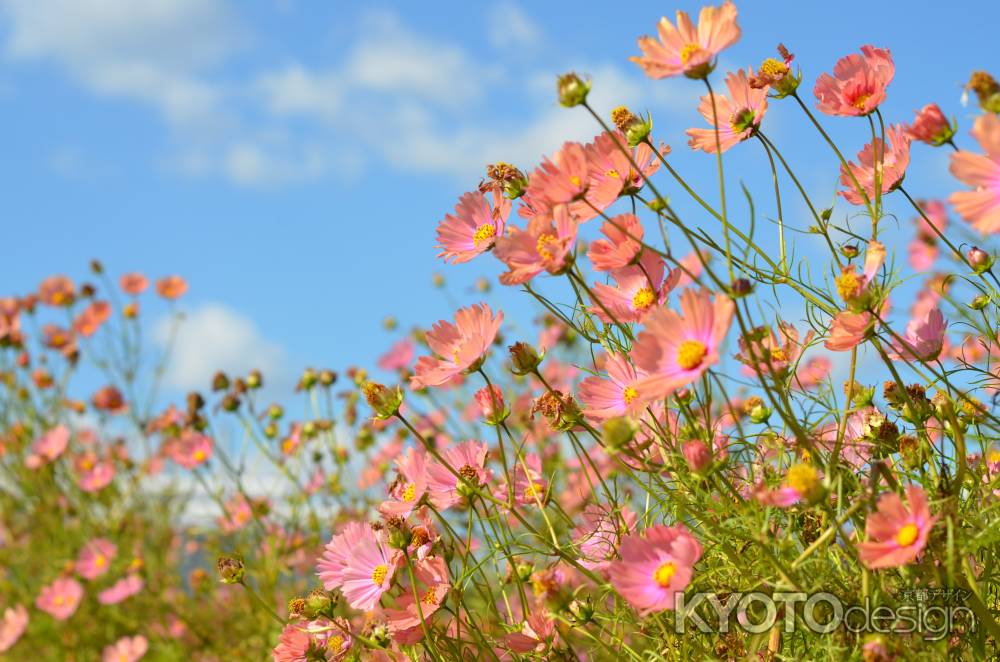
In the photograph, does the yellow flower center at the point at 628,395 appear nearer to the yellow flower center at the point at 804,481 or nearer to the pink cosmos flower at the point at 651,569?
the pink cosmos flower at the point at 651,569

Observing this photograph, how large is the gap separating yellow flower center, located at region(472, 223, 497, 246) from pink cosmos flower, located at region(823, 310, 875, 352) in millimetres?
327

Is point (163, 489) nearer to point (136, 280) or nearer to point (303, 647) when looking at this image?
point (136, 280)

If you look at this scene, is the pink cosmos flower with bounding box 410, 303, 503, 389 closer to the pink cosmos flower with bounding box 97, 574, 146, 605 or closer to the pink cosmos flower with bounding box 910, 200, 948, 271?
the pink cosmos flower with bounding box 97, 574, 146, 605

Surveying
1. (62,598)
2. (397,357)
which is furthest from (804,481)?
(62,598)

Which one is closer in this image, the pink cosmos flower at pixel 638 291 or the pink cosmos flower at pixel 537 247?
the pink cosmos flower at pixel 537 247

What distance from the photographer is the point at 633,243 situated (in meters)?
0.82

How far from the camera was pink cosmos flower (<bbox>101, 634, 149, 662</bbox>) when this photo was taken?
2.51m

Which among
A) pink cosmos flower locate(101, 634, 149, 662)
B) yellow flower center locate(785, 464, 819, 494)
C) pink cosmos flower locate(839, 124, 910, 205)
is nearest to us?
yellow flower center locate(785, 464, 819, 494)

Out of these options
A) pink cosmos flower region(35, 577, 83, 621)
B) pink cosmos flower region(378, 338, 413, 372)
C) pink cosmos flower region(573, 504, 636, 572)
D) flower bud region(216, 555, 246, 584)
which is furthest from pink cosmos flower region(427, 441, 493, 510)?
pink cosmos flower region(35, 577, 83, 621)

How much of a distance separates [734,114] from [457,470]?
1.48 feet

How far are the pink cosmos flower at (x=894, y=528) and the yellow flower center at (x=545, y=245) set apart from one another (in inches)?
11.9

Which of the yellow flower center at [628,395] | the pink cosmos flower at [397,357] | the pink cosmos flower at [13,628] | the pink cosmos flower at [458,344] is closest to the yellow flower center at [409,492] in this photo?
the pink cosmos flower at [458,344]

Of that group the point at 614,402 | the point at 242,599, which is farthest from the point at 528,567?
the point at 242,599

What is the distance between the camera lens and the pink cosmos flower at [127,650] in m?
2.51
